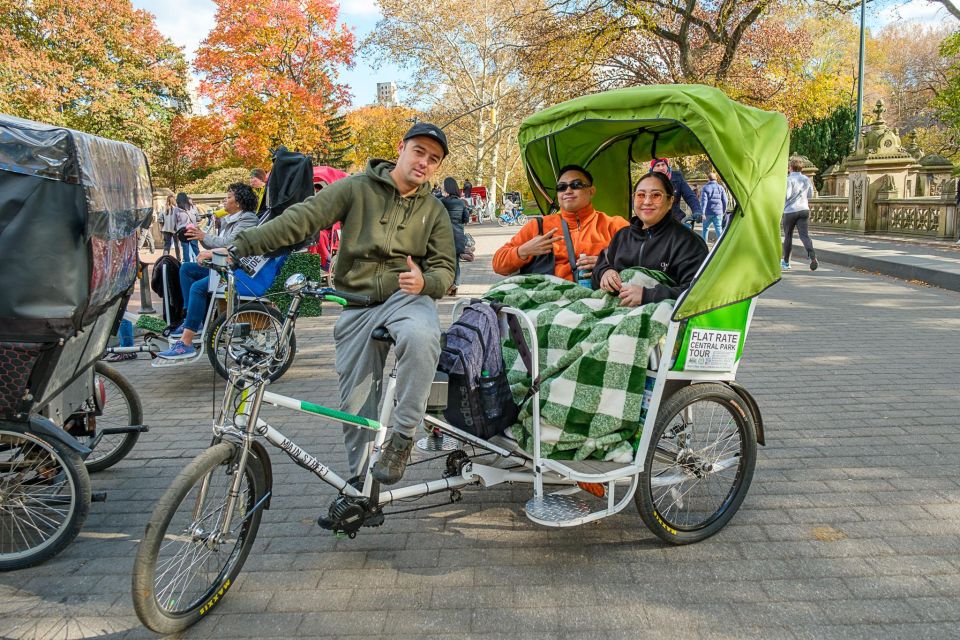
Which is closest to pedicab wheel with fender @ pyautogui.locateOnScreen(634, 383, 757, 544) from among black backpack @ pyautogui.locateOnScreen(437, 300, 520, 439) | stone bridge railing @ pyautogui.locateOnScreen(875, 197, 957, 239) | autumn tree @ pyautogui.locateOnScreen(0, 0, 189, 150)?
black backpack @ pyautogui.locateOnScreen(437, 300, 520, 439)

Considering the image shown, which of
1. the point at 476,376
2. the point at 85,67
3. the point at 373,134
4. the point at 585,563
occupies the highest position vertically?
the point at 85,67

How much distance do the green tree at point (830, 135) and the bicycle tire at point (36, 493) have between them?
42103 millimetres

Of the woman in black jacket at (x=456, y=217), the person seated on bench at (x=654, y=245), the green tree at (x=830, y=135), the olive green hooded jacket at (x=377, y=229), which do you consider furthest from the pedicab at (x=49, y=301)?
the green tree at (x=830, y=135)

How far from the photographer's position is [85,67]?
34094mm

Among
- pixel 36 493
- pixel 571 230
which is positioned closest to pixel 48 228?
pixel 36 493

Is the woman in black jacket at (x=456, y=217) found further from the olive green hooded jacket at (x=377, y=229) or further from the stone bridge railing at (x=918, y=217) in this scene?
the stone bridge railing at (x=918, y=217)

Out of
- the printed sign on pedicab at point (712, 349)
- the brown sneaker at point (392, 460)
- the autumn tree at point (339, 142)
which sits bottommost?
the brown sneaker at point (392, 460)

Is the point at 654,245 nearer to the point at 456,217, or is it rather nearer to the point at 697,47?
the point at 456,217

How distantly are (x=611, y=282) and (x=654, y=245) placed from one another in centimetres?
47

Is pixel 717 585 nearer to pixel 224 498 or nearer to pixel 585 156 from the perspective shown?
pixel 224 498

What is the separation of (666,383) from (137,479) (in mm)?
3266

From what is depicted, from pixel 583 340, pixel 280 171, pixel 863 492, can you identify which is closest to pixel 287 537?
pixel 583 340

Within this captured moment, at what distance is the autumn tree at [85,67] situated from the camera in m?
30.0

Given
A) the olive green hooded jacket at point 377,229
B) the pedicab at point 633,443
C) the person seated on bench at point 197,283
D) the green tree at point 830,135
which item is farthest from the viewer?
the green tree at point 830,135
